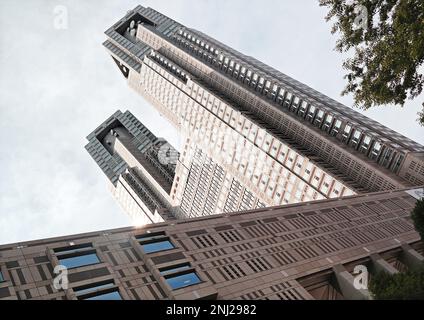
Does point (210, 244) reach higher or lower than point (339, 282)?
higher

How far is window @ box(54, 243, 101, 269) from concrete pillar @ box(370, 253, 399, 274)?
28451mm

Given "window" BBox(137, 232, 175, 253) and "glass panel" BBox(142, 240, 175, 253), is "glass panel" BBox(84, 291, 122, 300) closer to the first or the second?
"window" BBox(137, 232, 175, 253)

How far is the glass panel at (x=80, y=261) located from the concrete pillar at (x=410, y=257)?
1376 inches

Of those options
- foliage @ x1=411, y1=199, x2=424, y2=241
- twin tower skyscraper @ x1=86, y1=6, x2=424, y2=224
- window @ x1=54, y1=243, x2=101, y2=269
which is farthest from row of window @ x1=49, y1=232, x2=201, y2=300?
twin tower skyscraper @ x1=86, y1=6, x2=424, y2=224

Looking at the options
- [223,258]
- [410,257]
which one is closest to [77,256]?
[223,258]

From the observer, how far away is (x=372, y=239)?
53250 mm

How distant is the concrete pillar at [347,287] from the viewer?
1554 inches

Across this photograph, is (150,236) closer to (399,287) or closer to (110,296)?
(110,296)

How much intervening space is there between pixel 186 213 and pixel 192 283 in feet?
347

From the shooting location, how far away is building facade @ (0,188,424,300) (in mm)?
31875

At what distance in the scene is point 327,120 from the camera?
334 feet

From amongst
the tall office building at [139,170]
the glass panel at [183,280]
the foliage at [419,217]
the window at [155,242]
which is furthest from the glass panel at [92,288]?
the tall office building at [139,170]
